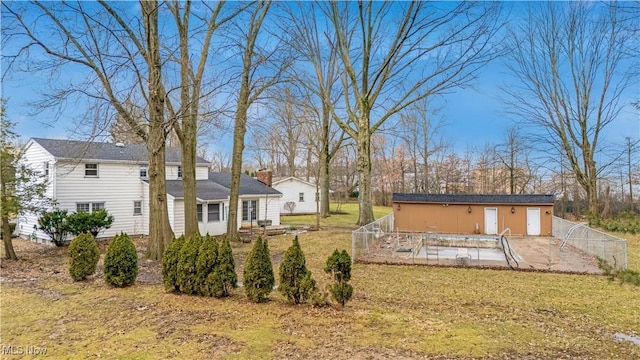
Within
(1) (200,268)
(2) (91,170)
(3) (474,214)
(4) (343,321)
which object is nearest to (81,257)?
(1) (200,268)

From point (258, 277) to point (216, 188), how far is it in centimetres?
1536

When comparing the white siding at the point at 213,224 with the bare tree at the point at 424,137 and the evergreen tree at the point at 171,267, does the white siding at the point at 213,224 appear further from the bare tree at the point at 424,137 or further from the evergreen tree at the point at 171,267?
the bare tree at the point at 424,137

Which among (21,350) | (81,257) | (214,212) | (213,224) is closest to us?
(21,350)

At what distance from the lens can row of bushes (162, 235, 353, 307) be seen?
6.82 m

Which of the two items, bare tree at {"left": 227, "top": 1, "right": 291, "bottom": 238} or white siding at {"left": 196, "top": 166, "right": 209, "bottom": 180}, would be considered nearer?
bare tree at {"left": 227, "top": 1, "right": 291, "bottom": 238}

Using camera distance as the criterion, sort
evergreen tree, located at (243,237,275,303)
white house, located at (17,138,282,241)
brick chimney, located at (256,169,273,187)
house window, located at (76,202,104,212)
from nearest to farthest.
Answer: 1. evergreen tree, located at (243,237,275,303)
2. white house, located at (17,138,282,241)
3. house window, located at (76,202,104,212)
4. brick chimney, located at (256,169,273,187)

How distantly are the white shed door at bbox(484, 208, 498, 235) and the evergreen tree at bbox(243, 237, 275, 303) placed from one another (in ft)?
55.2

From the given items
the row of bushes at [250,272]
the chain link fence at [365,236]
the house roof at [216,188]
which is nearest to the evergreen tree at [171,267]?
the row of bushes at [250,272]

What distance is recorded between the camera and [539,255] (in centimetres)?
1354

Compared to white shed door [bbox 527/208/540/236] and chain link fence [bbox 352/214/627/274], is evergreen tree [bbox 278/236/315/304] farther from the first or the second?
white shed door [bbox 527/208/540/236]

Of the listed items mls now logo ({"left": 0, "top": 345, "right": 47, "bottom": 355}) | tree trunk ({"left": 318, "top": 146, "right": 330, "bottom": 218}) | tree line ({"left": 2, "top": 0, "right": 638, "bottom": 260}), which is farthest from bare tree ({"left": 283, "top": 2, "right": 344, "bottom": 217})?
mls now logo ({"left": 0, "top": 345, "right": 47, "bottom": 355})

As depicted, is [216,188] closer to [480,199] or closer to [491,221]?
[480,199]

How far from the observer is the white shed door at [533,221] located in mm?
19922

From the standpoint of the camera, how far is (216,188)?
2148 cm
